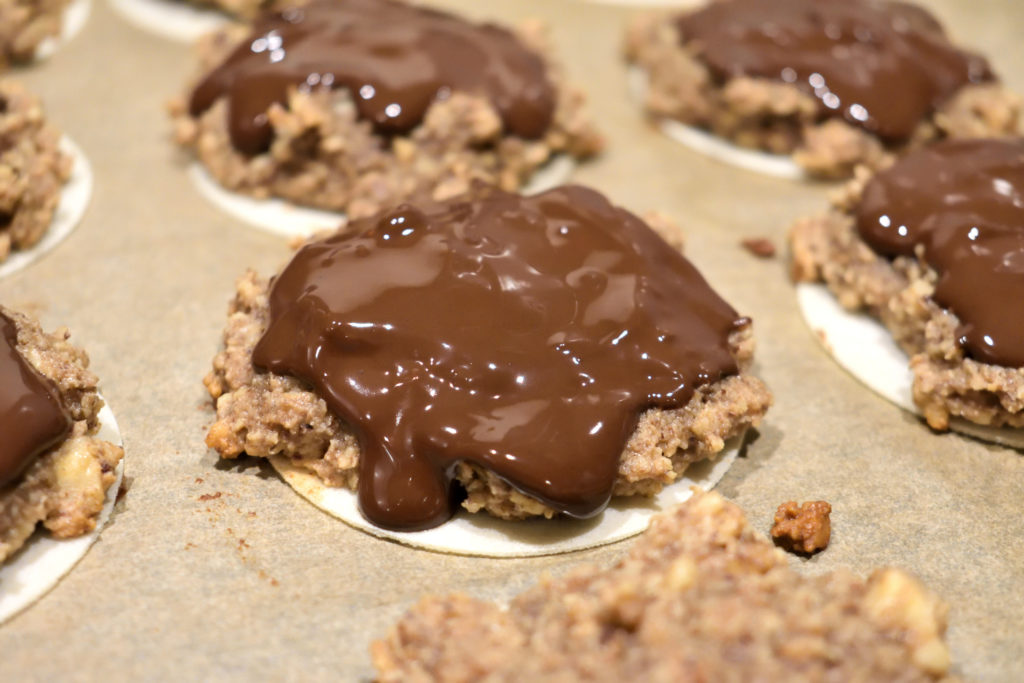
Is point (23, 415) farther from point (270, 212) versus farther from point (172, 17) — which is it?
point (172, 17)

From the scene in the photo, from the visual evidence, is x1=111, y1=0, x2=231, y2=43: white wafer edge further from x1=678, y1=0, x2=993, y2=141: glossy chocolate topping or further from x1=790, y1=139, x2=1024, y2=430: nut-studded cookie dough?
x1=790, y1=139, x2=1024, y2=430: nut-studded cookie dough

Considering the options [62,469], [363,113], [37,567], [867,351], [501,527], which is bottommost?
[867,351]

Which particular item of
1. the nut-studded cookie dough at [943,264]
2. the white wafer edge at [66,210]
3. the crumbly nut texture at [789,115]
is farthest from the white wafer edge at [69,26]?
the nut-studded cookie dough at [943,264]

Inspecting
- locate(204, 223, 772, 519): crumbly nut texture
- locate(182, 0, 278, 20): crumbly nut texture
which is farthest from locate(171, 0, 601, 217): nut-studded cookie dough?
locate(204, 223, 772, 519): crumbly nut texture

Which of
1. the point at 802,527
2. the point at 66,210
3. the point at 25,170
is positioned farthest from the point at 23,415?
the point at 802,527

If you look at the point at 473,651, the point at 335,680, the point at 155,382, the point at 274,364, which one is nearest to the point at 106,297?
the point at 155,382
